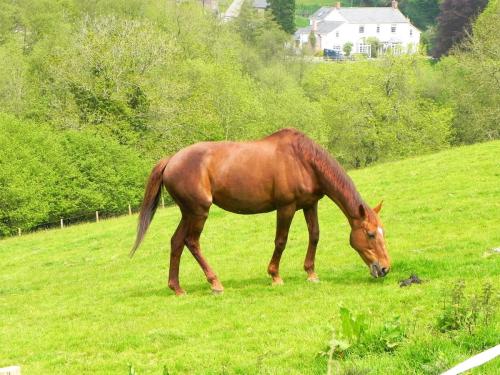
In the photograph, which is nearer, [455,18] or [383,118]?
[383,118]

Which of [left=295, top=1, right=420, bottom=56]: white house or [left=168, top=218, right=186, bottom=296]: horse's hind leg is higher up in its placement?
[left=295, top=1, right=420, bottom=56]: white house

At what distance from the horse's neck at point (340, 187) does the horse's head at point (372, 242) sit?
21cm

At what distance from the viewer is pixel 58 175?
4647 cm

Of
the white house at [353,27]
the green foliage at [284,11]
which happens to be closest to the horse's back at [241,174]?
the green foliage at [284,11]

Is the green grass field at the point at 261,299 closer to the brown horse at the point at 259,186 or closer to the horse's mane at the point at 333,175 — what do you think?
the brown horse at the point at 259,186

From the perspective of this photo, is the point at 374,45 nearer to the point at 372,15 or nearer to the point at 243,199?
the point at 372,15

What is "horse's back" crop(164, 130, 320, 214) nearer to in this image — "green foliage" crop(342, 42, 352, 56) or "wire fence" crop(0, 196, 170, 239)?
"wire fence" crop(0, 196, 170, 239)

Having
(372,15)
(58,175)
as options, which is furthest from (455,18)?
(372,15)

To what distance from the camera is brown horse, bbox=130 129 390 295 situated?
12141 millimetres

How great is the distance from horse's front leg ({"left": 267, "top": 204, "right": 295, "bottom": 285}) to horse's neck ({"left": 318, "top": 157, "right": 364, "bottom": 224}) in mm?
851

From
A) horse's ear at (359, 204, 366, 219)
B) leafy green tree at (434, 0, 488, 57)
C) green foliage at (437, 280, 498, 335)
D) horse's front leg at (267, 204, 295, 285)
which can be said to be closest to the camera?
green foliage at (437, 280, 498, 335)

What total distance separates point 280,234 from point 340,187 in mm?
1526

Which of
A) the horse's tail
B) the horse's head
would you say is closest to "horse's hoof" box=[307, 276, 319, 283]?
the horse's head

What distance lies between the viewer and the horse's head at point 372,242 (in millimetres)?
11820
